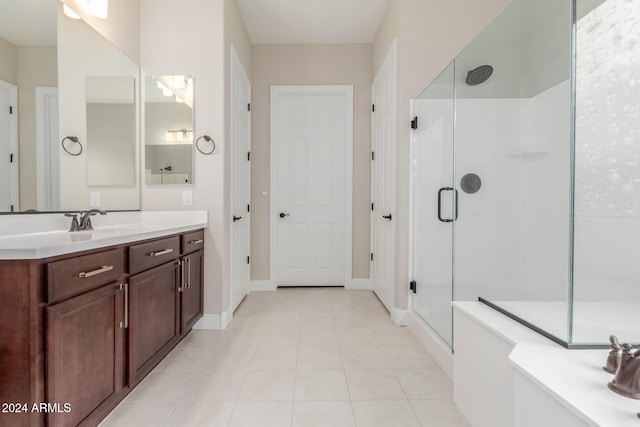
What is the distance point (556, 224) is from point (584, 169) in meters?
0.42

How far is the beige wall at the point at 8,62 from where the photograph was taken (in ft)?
4.54

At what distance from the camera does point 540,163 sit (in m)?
1.73

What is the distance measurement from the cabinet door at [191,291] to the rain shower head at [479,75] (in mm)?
2289

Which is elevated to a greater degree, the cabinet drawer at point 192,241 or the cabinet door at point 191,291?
the cabinet drawer at point 192,241

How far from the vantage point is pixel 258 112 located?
365cm

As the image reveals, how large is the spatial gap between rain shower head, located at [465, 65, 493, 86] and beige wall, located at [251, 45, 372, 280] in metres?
1.70

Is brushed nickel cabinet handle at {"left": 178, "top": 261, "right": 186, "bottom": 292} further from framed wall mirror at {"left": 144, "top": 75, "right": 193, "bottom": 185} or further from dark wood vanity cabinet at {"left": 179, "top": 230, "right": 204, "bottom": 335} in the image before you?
framed wall mirror at {"left": 144, "top": 75, "right": 193, "bottom": 185}

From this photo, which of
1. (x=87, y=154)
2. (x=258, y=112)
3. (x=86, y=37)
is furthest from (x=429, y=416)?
(x=258, y=112)

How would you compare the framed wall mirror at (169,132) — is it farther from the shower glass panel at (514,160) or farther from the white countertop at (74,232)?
the shower glass panel at (514,160)

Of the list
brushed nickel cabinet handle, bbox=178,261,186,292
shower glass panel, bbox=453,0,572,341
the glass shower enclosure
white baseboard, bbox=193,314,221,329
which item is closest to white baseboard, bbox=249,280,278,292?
white baseboard, bbox=193,314,221,329

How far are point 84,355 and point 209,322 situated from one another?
4.50 ft

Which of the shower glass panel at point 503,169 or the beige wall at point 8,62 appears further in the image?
the shower glass panel at point 503,169

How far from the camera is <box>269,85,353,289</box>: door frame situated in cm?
366

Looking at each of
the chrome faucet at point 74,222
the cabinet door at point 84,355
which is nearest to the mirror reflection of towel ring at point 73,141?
the chrome faucet at point 74,222
